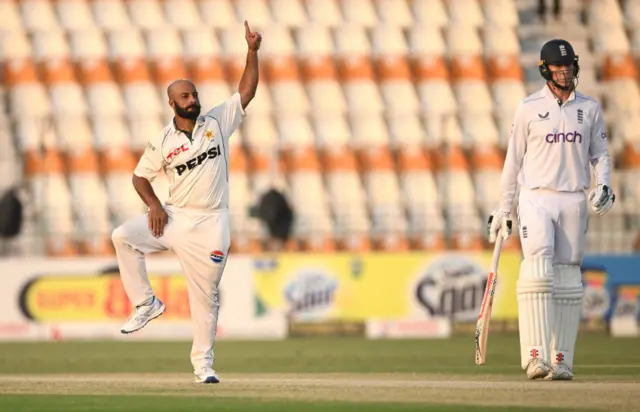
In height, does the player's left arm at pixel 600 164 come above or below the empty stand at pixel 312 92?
below

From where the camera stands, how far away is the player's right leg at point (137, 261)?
914 centimetres

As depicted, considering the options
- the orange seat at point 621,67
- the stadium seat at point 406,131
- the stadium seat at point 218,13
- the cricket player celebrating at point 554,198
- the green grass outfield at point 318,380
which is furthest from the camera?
the stadium seat at point 218,13

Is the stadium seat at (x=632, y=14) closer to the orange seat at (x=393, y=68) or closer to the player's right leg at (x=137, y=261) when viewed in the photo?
the orange seat at (x=393, y=68)

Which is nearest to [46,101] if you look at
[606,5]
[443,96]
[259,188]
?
[259,188]

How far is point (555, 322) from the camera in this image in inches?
368

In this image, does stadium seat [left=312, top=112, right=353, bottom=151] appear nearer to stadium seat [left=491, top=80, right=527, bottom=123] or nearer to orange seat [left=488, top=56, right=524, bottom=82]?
stadium seat [left=491, top=80, right=527, bottom=123]

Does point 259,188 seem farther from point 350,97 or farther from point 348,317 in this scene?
point 348,317

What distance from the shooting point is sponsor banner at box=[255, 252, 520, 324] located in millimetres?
18938

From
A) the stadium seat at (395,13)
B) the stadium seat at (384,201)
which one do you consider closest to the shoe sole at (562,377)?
the stadium seat at (384,201)

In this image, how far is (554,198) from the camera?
941cm

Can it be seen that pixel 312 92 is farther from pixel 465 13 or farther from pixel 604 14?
pixel 604 14

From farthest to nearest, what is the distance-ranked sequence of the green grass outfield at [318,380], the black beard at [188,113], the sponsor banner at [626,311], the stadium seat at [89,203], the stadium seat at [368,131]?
the stadium seat at [368,131], the stadium seat at [89,203], the sponsor banner at [626,311], the black beard at [188,113], the green grass outfield at [318,380]

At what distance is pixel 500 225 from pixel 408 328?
954 cm

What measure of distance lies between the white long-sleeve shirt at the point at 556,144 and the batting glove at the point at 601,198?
78 mm
